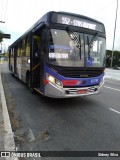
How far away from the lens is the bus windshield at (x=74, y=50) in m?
7.86

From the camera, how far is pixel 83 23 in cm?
855

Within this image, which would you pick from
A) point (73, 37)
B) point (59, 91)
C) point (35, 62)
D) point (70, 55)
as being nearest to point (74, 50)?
point (70, 55)

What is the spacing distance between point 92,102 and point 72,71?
2.33 m

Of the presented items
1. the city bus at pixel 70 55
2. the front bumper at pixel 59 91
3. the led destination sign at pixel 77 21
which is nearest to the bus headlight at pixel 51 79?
the city bus at pixel 70 55

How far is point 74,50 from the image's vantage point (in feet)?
26.7

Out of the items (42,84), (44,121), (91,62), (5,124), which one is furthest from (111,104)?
(5,124)

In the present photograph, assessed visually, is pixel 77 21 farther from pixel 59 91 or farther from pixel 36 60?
pixel 59 91

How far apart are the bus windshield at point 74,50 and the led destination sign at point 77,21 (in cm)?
35

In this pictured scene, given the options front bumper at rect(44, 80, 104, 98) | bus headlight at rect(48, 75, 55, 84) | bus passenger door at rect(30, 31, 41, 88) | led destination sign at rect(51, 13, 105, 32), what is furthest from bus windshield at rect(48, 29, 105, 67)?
bus passenger door at rect(30, 31, 41, 88)

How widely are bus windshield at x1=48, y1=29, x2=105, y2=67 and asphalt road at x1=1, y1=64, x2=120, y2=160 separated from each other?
1.70 m

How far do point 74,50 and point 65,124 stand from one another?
9.45ft

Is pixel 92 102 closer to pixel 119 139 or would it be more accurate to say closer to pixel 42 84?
pixel 42 84

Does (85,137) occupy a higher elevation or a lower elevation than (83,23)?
lower

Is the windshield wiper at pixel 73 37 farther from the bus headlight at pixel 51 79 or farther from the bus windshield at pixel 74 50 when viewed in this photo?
the bus headlight at pixel 51 79
